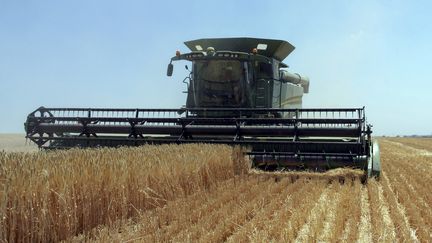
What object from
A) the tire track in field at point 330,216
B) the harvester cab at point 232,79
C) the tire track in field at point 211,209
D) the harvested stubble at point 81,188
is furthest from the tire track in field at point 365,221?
the harvester cab at point 232,79

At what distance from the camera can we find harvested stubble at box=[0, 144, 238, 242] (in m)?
3.35

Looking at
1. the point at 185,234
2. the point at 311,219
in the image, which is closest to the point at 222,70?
the point at 311,219

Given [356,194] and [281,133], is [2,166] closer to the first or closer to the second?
[356,194]

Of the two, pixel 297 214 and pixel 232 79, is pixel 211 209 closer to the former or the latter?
pixel 297 214

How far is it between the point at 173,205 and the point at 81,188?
139 centimetres

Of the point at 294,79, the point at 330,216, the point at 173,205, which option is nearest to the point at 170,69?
the point at 294,79

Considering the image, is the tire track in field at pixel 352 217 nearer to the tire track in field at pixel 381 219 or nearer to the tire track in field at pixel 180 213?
the tire track in field at pixel 381 219

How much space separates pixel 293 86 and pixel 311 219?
27.3ft

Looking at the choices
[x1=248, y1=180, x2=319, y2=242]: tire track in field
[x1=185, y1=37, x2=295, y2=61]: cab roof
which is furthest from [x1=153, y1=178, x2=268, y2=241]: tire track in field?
[x1=185, y1=37, x2=295, y2=61]: cab roof

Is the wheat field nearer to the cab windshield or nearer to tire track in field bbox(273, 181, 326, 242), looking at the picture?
tire track in field bbox(273, 181, 326, 242)

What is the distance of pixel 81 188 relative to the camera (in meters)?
4.04

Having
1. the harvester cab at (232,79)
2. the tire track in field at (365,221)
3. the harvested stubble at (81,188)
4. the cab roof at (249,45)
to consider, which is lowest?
the tire track in field at (365,221)

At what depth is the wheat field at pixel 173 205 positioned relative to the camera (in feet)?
11.6

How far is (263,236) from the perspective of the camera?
3873 mm
